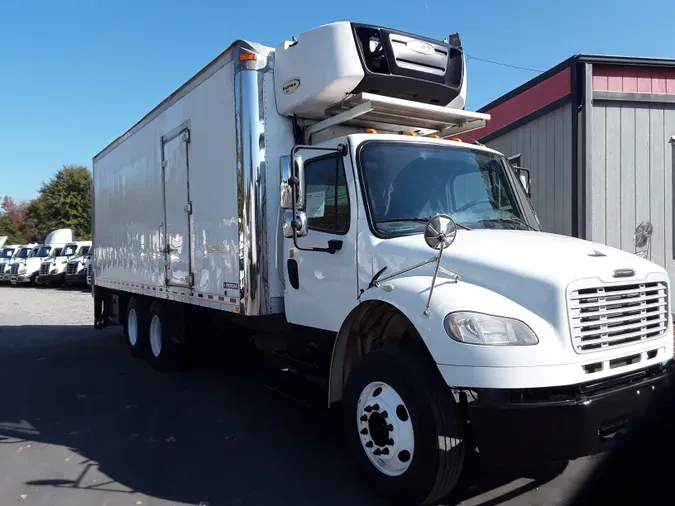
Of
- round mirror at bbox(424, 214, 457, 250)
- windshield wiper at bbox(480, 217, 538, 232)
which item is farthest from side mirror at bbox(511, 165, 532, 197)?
round mirror at bbox(424, 214, 457, 250)

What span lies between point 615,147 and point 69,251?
26.1 metres

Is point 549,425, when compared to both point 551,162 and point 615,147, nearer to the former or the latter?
point 615,147

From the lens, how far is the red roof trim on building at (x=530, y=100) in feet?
29.0

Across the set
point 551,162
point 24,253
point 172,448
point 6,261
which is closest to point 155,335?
point 172,448

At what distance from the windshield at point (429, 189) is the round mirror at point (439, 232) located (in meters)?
0.69

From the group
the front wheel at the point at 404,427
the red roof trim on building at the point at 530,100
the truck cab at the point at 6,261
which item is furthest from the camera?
the truck cab at the point at 6,261

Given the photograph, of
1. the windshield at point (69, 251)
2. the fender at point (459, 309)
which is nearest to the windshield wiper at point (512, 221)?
the fender at point (459, 309)

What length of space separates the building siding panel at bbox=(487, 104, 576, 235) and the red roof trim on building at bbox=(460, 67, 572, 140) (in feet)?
0.71

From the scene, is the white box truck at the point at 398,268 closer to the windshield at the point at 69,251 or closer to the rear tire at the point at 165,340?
the rear tire at the point at 165,340

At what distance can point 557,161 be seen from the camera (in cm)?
911

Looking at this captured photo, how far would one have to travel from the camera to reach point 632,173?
8.73 metres

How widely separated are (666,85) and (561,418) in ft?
25.2

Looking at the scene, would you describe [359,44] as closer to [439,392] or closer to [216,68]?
[216,68]

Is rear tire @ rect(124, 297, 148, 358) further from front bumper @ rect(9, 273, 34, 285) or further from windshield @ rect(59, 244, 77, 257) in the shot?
front bumper @ rect(9, 273, 34, 285)
